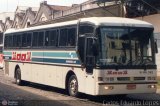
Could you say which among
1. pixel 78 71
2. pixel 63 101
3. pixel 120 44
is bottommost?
pixel 63 101

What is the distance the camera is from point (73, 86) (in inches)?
679

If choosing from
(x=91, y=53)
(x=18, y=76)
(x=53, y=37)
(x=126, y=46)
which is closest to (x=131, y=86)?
(x=126, y=46)

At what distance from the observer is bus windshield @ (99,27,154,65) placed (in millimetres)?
15250

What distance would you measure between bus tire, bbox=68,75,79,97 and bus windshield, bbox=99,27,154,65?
228cm

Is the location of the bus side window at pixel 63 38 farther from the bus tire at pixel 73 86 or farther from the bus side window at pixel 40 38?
the bus side window at pixel 40 38

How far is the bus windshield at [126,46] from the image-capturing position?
50.0 ft

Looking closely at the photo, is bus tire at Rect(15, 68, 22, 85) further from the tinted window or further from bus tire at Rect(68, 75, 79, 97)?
bus tire at Rect(68, 75, 79, 97)

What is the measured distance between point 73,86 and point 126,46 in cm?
302

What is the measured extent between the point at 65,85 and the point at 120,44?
3636mm

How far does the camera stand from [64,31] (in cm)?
1822

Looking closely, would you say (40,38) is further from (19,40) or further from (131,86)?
(131,86)

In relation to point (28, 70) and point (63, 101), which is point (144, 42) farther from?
point (28, 70)

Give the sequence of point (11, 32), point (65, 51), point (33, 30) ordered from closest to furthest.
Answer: point (65, 51), point (33, 30), point (11, 32)

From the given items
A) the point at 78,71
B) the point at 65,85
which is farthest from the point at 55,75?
the point at 78,71
